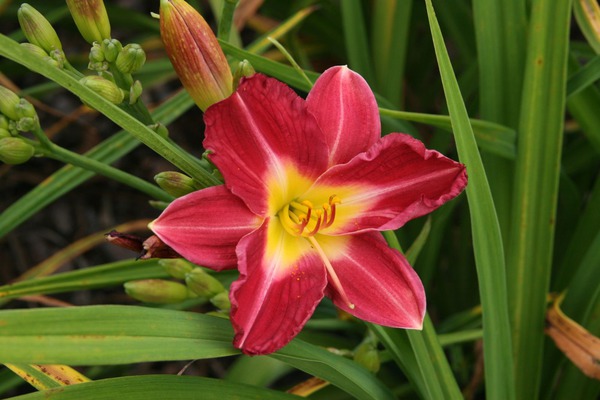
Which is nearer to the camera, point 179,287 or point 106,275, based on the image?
point 179,287

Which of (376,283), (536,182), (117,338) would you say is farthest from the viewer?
(536,182)

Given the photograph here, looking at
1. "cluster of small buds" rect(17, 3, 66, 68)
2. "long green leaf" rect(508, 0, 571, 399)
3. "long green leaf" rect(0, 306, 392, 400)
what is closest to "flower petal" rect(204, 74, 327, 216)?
"long green leaf" rect(0, 306, 392, 400)

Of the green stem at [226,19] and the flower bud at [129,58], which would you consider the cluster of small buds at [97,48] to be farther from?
the green stem at [226,19]

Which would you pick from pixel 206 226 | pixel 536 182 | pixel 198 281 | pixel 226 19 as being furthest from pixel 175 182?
pixel 536 182

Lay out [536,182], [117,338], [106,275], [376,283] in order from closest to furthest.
Answer: [117,338] → [376,283] → [536,182] → [106,275]

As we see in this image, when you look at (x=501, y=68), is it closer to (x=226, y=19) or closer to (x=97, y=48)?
(x=226, y=19)
